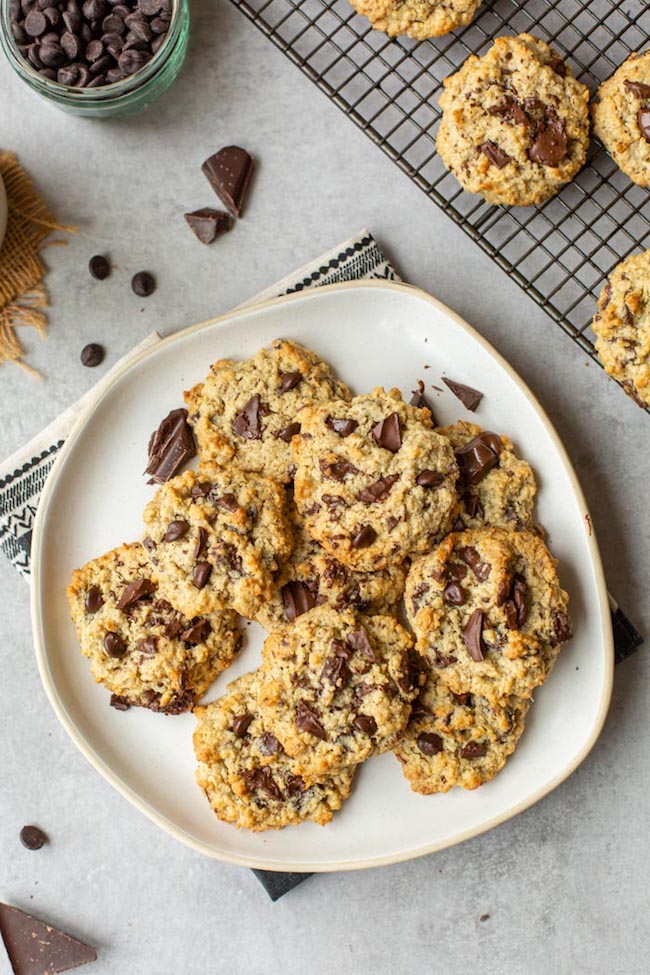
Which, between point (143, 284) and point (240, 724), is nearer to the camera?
point (240, 724)

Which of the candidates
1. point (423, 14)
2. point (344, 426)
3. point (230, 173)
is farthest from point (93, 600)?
point (423, 14)

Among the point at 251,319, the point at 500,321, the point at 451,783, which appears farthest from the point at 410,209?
the point at 451,783

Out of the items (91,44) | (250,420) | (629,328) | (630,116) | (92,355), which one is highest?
(630,116)

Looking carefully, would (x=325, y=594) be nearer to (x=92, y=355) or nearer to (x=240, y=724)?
(x=240, y=724)

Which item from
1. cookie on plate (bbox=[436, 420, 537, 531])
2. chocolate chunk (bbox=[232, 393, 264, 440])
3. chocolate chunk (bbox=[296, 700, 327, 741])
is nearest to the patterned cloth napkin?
chocolate chunk (bbox=[232, 393, 264, 440])

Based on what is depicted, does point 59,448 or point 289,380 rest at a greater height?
point 289,380

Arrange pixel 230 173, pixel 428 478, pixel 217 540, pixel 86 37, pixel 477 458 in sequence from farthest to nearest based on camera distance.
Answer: pixel 230 173 → pixel 86 37 → pixel 477 458 → pixel 217 540 → pixel 428 478

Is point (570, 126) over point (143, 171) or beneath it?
over

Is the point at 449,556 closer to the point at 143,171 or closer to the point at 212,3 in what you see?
the point at 143,171
